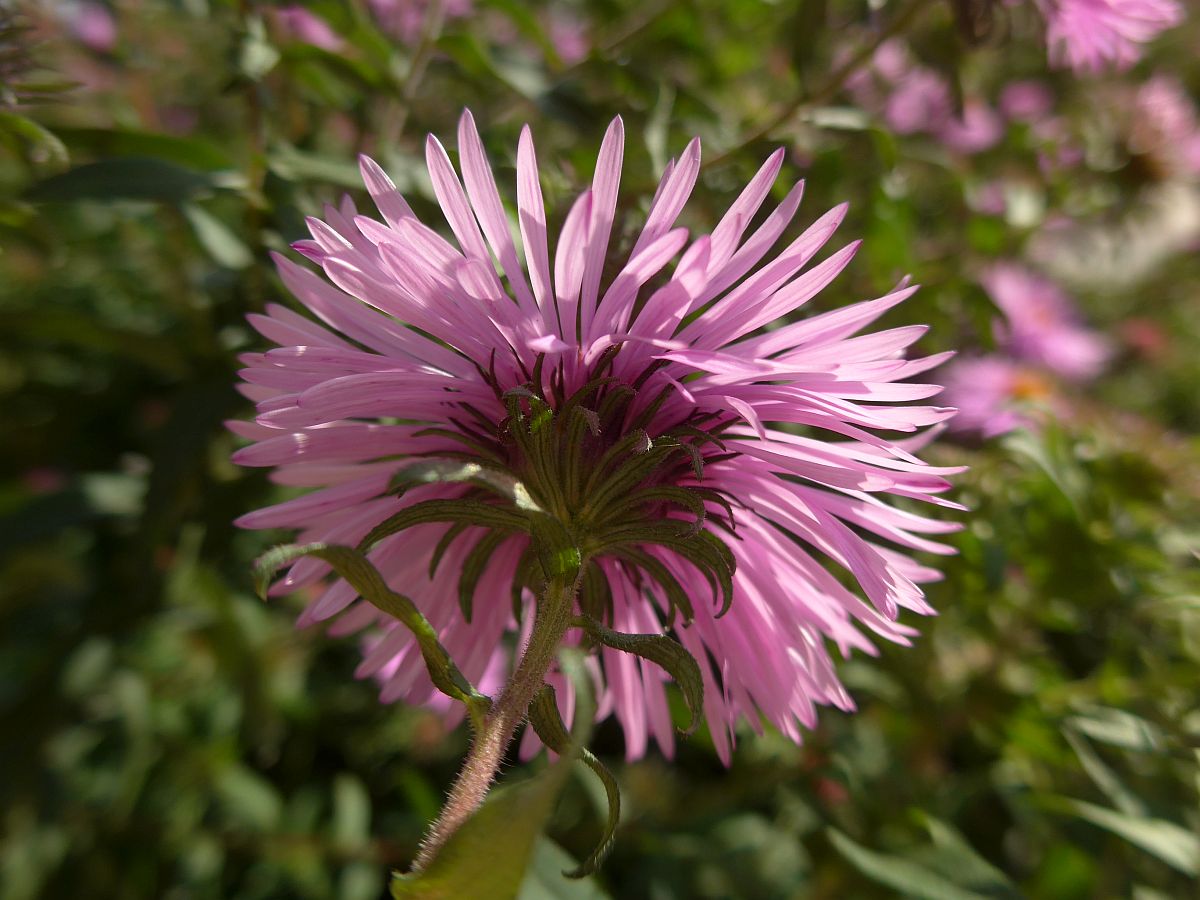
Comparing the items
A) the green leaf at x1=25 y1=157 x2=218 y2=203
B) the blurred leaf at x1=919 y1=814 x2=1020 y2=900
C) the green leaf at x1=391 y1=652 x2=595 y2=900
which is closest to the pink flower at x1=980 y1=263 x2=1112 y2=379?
the blurred leaf at x1=919 y1=814 x2=1020 y2=900

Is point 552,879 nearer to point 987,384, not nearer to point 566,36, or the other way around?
point 987,384

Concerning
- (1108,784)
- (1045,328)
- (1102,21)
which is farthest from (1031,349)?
(1108,784)

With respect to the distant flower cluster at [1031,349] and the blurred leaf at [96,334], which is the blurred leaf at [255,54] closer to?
the blurred leaf at [96,334]

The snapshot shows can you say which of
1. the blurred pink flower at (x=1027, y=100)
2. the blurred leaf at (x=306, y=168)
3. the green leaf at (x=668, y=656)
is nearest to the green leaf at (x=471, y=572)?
the green leaf at (x=668, y=656)

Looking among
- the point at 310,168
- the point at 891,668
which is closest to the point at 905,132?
the point at 891,668

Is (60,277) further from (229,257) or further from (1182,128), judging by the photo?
(1182,128)

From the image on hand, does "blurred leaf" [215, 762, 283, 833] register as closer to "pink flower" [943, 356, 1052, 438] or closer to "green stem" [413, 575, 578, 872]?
"green stem" [413, 575, 578, 872]
